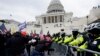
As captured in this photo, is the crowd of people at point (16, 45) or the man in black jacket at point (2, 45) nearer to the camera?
the man in black jacket at point (2, 45)

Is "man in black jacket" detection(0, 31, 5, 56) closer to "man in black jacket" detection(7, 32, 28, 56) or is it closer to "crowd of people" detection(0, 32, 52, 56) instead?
"crowd of people" detection(0, 32, 52, 56)

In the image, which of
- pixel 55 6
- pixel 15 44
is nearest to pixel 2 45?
pixel 15 44

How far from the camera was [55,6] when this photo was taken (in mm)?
100000

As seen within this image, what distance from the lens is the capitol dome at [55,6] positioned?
10038 cm

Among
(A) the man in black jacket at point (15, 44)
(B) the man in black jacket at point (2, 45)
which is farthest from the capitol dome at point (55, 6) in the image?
(B) the man in black jacket at point (2, 45)

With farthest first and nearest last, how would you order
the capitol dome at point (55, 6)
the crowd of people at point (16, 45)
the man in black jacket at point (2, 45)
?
1. the capitol dome at point (55, 6)
2. the crowd of people at point (16, 45)
3. the man in black jacket at point (2, 45)

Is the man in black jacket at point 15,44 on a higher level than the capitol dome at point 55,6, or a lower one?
higher

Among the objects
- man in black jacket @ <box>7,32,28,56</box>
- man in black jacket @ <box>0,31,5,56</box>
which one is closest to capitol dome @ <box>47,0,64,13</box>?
man in black jacket @ <box>7,32,28,56</box>

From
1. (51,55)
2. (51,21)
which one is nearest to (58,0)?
(51,21)

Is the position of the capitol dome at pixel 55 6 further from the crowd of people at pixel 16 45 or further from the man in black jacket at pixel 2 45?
the man in black jacket at pixel 2 45

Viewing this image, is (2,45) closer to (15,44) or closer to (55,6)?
(15,44)

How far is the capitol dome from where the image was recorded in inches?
3952

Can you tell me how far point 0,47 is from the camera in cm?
897

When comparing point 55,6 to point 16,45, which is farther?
point 55,6
